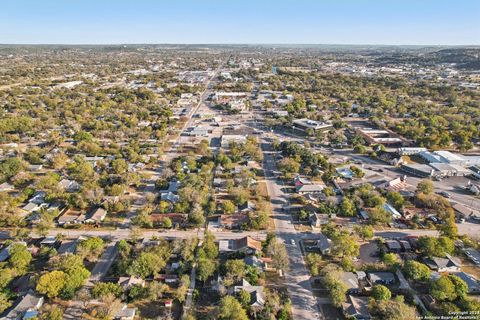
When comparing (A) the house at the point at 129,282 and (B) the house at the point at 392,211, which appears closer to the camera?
(A) the house at the point at 129,282

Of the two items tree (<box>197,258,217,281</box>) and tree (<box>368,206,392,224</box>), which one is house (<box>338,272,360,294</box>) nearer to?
tree (<box>368,206,392,224</box>)

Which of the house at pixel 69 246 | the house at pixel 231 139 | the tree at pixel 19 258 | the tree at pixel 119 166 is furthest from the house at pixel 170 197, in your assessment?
the house at pixel 231 139

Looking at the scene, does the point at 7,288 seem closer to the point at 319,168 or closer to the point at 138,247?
the point at 138,247

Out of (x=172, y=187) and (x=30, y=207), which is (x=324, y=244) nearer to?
(x=172, y=187)

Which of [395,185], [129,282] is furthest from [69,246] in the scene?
[395,185]

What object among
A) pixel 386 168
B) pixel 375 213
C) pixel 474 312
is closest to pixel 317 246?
pixel 375 213

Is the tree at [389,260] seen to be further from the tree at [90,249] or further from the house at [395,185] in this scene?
the tree at [90,249]

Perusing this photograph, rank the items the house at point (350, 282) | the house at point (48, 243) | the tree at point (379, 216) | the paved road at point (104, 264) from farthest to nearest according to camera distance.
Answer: the tree at point (379, 216), the house at point (48, 243), the paved road at point (104, 264), the house at point (350, 282)

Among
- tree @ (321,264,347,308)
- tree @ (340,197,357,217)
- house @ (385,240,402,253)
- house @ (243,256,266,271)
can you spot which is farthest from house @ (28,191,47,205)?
house @ (385,240,402,253)
